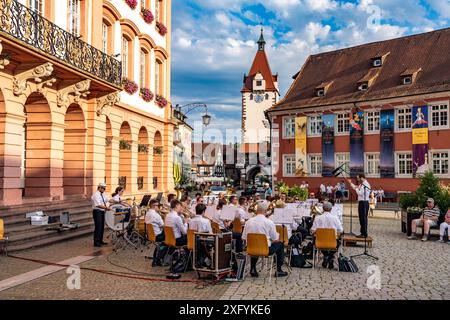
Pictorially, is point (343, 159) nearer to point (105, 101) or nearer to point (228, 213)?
point (105, 101)

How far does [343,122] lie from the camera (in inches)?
1512

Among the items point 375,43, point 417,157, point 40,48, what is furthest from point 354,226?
point 375,43

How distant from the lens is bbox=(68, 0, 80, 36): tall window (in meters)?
17.1

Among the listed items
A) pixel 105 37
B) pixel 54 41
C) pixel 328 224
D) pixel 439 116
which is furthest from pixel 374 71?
pixel 328 224

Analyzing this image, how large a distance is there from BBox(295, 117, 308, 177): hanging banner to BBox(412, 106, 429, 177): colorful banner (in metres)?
9.60

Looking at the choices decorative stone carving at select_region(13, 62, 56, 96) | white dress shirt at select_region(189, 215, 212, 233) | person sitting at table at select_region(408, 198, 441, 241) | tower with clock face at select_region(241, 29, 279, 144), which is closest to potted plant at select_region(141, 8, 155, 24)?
decorative stone carving at select_region(13, 62, 56, 96)

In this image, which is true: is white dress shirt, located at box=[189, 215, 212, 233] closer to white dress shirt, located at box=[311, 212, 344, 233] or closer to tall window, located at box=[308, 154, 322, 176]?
white dress shirt, located at box=[311, 212, 344, 233]

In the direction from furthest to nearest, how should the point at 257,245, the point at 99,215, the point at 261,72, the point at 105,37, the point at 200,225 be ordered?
the point at 261,72 < the point at 105,37 < the point at 99,215 < the point at 200,225 < the point at 257,245

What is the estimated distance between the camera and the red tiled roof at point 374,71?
3466 centimetres

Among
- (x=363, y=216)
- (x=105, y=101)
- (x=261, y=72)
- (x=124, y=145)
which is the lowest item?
(x=363, y=216)

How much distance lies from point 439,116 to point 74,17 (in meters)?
25.9

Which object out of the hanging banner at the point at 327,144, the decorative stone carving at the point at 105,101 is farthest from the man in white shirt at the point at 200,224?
the hanging banner at the point at 327,144

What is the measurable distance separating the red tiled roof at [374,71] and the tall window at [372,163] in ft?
14.8

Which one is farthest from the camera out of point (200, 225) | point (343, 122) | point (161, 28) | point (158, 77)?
point (343, 122)
